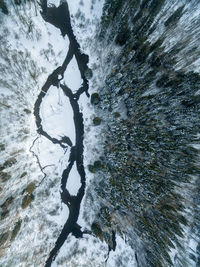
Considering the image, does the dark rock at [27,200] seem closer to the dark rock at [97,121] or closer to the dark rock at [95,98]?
the dark rock at [97,121]

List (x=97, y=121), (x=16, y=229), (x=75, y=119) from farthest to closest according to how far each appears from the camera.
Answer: (x=75, y=119) < (x=97, y=121) < (x=16, y=229)

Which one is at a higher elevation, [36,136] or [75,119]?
[75,119]

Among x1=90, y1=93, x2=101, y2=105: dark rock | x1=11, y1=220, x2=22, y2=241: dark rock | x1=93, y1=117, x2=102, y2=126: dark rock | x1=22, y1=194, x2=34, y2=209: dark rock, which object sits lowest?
x1=11, y1=220, x2=22, y2=241: dark rock

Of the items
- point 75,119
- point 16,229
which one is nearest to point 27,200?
point 16,229

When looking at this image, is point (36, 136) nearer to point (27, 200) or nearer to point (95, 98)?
point (27, 200)

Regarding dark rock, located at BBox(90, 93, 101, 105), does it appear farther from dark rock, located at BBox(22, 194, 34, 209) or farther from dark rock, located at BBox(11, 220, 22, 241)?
dark rock, located at BBox(11, 220, 22, 241)

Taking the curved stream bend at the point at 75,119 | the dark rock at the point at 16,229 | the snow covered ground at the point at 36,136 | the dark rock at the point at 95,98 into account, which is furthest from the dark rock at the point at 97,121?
the dark rock at the point at 16,229

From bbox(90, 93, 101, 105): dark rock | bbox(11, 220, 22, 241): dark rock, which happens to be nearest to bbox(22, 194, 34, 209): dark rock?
bbox(11, 220, 22, 241): dark rock

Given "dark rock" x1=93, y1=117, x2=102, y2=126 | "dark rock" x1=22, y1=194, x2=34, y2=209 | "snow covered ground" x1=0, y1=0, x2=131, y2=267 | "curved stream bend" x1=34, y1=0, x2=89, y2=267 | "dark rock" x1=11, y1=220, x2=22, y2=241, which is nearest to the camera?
"snow covered ground" x1=0, y1=0, x2=131, y2=267

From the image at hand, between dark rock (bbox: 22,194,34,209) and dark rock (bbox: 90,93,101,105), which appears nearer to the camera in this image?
dark rock (bbox: 22,194,34,209)
